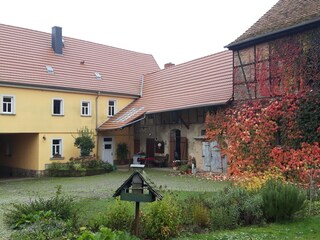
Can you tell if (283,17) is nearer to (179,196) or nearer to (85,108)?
(179,196)

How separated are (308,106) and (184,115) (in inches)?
358

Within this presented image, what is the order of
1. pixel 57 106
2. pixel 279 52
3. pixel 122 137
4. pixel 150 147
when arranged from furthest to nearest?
pixel 122 137, pixel 150 147, pixel 57 106, pixel 279 52

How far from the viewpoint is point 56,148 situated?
76.9 feet

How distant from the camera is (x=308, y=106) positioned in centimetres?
1533

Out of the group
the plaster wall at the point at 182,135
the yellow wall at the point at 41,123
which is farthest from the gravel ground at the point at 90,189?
the yellow wall at the point at 41,123

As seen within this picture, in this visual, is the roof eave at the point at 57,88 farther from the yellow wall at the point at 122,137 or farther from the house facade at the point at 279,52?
the house facade at the point at 279,52

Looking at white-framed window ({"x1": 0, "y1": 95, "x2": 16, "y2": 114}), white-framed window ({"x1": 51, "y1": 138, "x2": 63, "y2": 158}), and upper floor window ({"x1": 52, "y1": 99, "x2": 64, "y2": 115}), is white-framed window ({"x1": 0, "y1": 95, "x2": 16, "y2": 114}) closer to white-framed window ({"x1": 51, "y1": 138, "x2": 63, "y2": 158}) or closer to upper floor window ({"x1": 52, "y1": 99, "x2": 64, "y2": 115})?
upper floor window ({"x1": 52, "y1": 99, "x2": 64, "y2": 115})

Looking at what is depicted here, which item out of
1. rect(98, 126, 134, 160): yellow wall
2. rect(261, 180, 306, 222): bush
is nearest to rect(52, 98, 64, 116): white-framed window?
rect(98, 126, 134, 160): yellow wall

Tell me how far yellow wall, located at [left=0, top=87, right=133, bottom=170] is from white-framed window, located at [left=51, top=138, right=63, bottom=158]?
0.21 meters

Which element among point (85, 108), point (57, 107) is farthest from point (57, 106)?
point (85, 108)

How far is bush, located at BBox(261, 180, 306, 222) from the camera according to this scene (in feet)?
27.7

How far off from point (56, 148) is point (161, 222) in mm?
17678

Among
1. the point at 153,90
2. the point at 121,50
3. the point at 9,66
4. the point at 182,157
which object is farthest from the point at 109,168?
the point at 121,50

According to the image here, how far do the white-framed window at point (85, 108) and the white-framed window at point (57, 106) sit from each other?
1608 mm
